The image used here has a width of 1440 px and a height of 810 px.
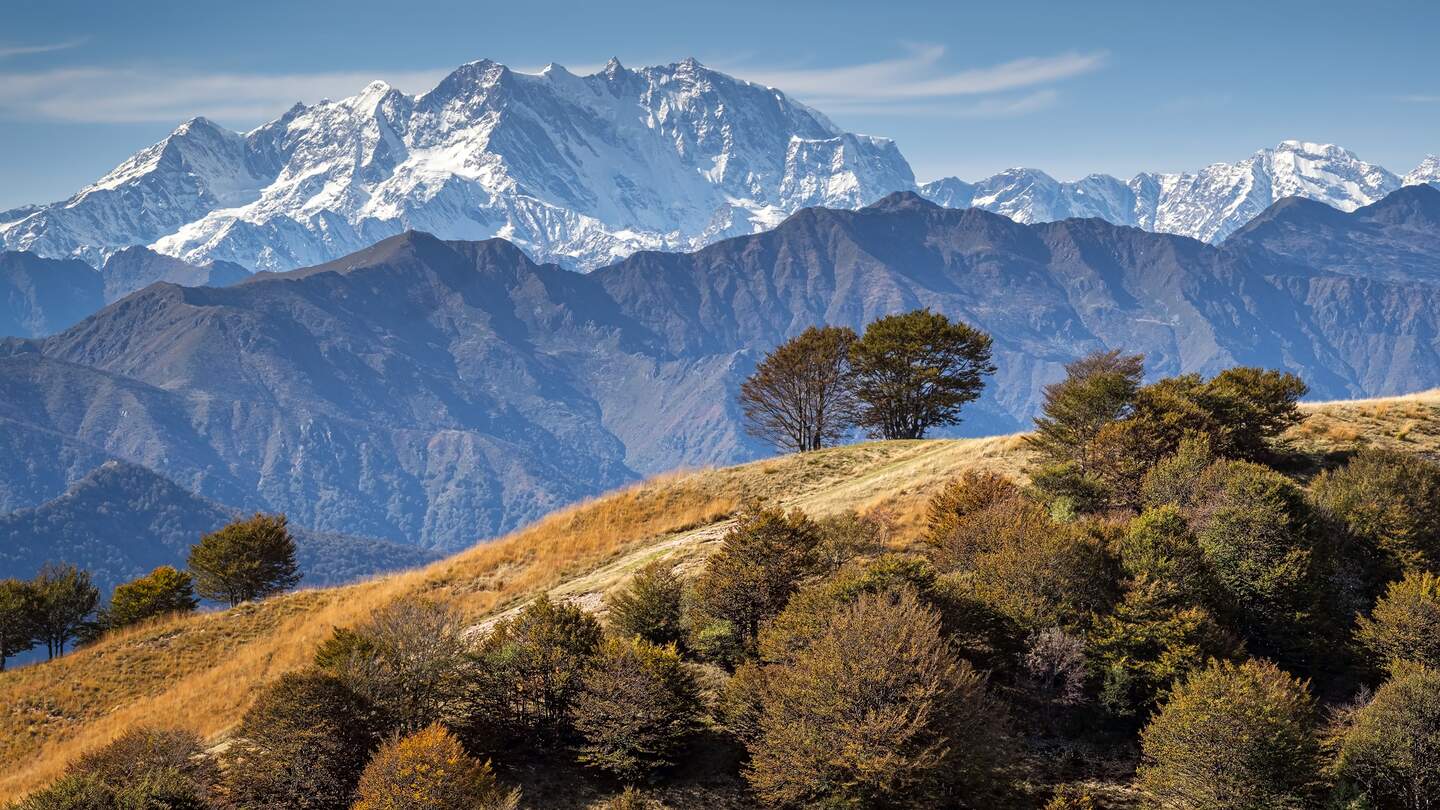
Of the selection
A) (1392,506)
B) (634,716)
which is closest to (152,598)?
(634,716)

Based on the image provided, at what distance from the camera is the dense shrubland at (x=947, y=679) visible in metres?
15.3

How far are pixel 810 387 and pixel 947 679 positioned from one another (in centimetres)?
5079

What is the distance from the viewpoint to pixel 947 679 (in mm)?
15406

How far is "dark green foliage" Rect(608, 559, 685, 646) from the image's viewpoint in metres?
22.0

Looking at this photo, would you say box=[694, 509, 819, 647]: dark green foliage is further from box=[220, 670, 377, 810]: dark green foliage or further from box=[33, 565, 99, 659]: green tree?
box=[33, 565, 99, 659]: green tree

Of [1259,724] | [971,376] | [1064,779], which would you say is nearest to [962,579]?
[1064,779]

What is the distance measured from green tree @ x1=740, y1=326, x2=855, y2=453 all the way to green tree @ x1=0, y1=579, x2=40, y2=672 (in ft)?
157

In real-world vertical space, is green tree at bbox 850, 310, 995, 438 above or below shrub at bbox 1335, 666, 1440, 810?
above

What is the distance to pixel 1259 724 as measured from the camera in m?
15.2

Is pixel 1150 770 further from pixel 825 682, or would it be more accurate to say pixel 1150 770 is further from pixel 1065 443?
pixel 1065 443

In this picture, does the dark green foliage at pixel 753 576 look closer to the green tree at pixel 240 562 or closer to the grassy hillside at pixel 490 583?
the grassy hillside at pixel 490 583

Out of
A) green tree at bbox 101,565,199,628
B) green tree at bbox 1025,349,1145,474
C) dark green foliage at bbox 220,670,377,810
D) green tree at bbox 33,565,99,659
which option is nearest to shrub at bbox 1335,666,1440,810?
green tree at bbox 1025,349,1145,474

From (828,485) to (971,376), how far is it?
85.7 ft

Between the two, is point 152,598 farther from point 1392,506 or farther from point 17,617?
point 1392,506
